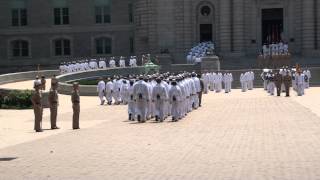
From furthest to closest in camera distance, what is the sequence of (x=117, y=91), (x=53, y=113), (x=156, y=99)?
(x=117, y=91) → (x=156, y=99) → (x=53, y=113)

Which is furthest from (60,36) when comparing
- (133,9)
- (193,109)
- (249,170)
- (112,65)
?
(249,170)

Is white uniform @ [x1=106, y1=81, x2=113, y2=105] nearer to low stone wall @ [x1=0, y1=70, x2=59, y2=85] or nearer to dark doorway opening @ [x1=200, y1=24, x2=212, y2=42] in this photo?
low stone wall @ [x1=0, y1=70, x2=59, y2=85]

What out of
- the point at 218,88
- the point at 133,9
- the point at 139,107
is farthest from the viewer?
the point at 133,9

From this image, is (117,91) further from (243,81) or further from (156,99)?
(243,81)

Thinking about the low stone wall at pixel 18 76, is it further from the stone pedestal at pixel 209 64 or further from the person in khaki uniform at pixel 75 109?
the person in khaki uniform at pixel 75 109

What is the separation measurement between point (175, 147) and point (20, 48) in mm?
58099

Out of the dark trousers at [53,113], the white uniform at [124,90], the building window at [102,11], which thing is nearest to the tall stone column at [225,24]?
the building window at [102,11]

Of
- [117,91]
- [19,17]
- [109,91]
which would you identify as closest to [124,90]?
[117,91]

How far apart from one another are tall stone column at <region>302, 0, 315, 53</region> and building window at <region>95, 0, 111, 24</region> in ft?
70.9

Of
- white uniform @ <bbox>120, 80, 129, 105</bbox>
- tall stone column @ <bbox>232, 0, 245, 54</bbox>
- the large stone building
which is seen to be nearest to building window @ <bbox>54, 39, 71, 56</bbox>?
the large stone building

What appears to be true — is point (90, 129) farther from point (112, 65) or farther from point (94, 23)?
point (94, 23)

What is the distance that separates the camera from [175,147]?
18.1 metres

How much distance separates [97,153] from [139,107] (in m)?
10.0

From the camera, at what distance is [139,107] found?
2723 cm
